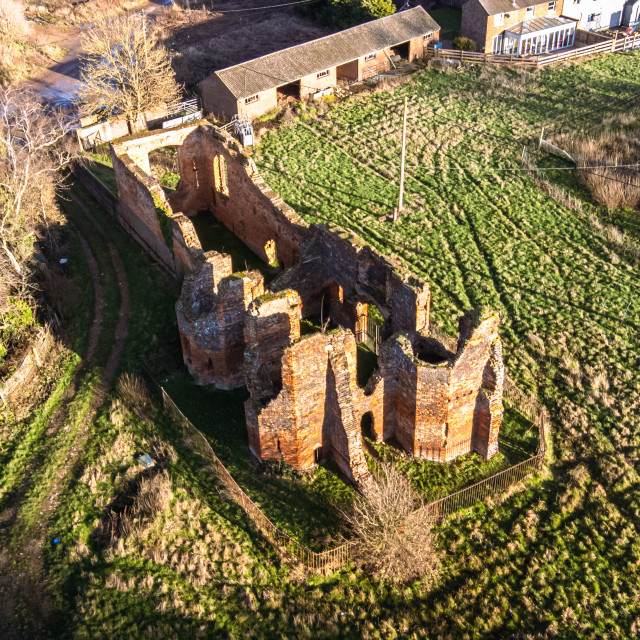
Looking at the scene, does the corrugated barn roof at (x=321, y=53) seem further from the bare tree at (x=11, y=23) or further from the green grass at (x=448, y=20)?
the bare tree at (x=11, y=23)

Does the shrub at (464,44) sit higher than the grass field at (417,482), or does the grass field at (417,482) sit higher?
the shrub at (464,44)

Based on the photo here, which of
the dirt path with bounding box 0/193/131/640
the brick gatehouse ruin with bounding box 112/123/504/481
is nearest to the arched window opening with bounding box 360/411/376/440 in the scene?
the brick gatehouse ruin with bounding box 112/123/504/481

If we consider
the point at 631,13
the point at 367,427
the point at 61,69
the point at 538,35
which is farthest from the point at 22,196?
the point at 631,13

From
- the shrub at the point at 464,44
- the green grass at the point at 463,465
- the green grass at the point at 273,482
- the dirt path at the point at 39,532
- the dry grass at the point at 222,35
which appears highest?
the shrub at the point at 464,44

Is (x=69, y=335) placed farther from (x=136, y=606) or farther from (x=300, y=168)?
(x=300, y=168)

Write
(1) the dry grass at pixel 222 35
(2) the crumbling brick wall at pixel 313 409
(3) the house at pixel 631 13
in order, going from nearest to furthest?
(2) the crumbling brick wall at pixel 313 409
(1) the dry grass at pixel 222 35
(3) the house at pixel 631 13

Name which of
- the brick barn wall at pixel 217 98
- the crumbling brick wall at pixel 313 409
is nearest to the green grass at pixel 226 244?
the crumbling brick wall at pixel 313 409
